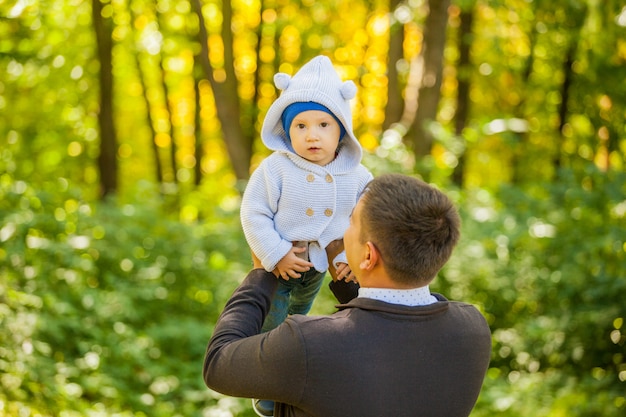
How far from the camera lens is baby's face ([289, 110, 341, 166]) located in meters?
2.18

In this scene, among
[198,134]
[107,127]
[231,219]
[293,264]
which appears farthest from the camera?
[198,134]

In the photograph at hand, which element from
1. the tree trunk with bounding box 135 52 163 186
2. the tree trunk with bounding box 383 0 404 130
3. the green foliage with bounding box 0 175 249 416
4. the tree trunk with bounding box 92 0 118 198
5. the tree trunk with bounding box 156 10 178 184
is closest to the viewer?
the green foliage with bounding box 0 175 249 416

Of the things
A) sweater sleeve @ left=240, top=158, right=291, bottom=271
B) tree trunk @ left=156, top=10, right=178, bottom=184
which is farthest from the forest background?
sweater sleeve @ left=240, top=158, right=291, bottom=271

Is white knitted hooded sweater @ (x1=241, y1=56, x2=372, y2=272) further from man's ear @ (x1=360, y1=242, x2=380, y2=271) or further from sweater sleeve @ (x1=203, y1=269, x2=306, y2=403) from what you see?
man's ear @ (x1=360, y1=242, x2=380, y2=271)

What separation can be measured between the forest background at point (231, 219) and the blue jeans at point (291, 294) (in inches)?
110

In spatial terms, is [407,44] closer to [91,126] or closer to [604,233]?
[91,126]

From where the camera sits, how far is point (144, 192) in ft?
26.3

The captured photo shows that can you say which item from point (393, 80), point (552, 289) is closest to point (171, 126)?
point (393, 80)

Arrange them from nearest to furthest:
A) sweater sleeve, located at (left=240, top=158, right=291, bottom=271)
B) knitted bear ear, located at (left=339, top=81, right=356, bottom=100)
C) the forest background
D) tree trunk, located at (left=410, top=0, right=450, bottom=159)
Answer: sweater sleeve, located at (left=240, top=158, right=291, bottom=271)
knitted bear ear, located at (left=339, top=81, right=356, bottom=100)
the forest background
tree trunk, located at (left=410, top=0, right=450, bottom=159)

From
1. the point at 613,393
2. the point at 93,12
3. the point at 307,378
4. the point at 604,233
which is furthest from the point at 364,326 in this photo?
the point at 93,12

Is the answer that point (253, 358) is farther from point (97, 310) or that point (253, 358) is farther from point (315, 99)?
point (97, 310)

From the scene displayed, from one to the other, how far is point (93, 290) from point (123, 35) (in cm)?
732

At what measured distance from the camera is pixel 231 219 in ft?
24.5

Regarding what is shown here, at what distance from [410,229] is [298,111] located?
0.54 metres
